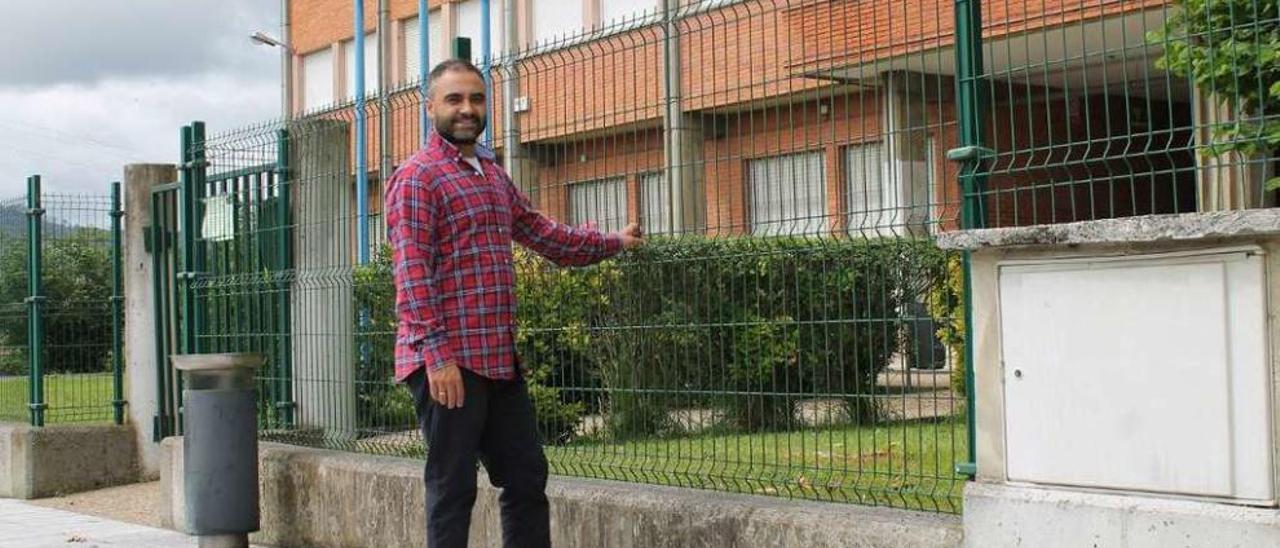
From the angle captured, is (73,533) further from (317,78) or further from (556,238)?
(317,78)

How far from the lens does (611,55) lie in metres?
6.76

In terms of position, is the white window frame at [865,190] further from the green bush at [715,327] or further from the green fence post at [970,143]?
the green fence post at [970,143]

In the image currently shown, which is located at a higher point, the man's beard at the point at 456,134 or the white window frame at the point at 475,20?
the white window frame at the point at 475,20

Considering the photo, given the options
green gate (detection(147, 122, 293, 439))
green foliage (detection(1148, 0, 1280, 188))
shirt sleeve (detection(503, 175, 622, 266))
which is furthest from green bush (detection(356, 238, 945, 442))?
green gate (detection(147, 122, 293, 439))

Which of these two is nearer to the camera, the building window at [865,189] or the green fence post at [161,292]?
the building window at [865,189]

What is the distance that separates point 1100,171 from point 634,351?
234cm

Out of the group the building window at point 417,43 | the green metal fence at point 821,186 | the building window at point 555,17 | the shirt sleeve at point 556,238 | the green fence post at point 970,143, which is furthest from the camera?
the building window at point 417,43

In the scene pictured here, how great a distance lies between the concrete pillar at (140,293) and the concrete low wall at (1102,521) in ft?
26.5

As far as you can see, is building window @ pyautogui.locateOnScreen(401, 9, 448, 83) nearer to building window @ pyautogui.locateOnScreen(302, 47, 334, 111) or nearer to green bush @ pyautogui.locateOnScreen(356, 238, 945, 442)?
building window @ pyautogui.locateOnScreen(302, 47, 334, 111)

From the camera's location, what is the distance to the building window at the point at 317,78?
33781mm

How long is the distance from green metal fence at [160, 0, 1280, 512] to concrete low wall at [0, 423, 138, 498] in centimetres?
481

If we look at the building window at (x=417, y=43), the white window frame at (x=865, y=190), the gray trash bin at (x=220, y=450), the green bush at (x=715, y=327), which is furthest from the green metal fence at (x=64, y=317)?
the building window at (x=417, y=43)

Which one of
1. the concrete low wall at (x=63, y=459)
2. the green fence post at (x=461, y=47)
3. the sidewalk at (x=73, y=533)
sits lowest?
the sidewalk at (x=73, y=533)

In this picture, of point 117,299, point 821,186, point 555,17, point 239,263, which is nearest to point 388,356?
point 239,263
